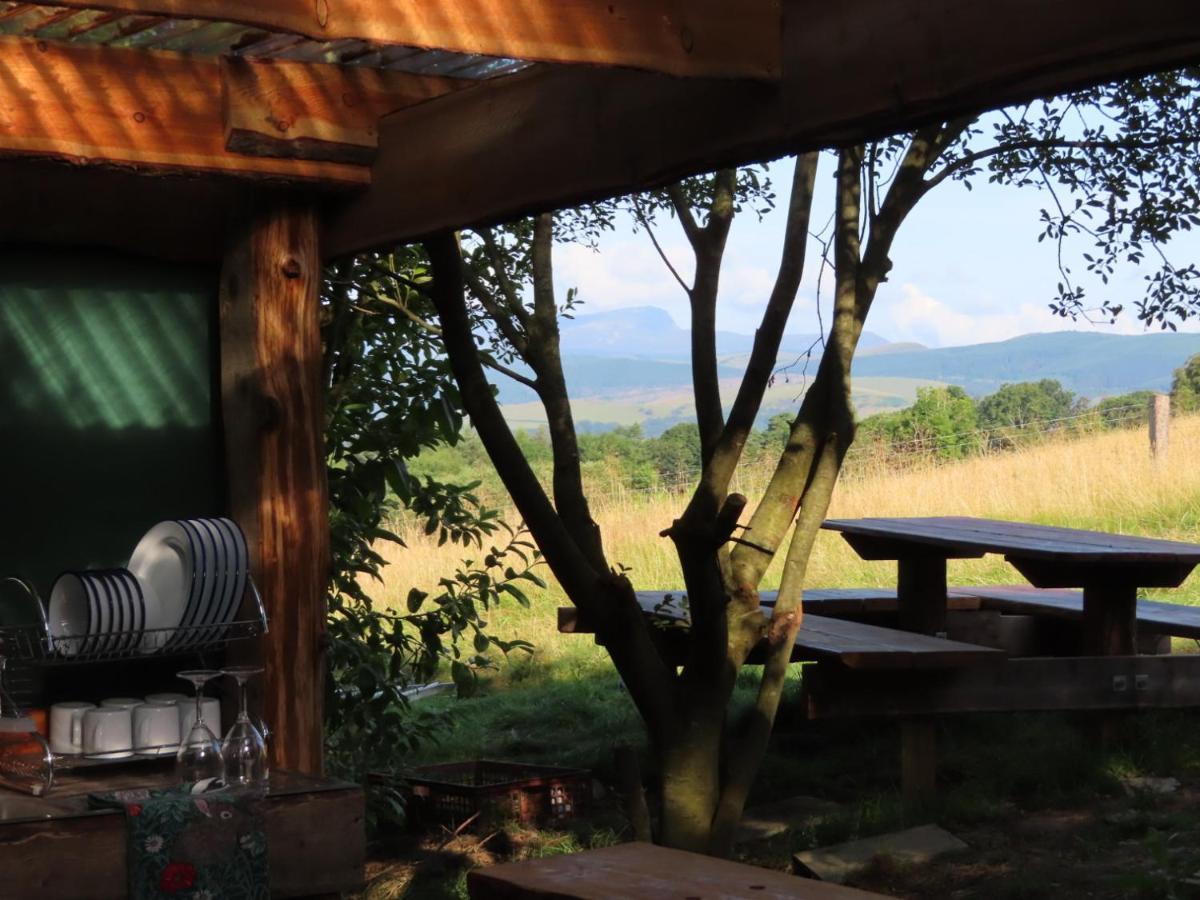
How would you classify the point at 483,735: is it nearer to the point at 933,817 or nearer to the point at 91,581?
the point at 933,817

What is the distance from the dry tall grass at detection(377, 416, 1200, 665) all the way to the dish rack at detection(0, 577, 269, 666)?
260 inches

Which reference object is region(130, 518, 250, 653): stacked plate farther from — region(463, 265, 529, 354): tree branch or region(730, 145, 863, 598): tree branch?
region(730, 145, 863, 598): tree branch

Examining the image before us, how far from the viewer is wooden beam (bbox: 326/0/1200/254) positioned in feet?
7.17

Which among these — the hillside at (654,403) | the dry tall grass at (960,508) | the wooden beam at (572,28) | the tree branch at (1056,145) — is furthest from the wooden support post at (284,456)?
the hillside at (654,403)

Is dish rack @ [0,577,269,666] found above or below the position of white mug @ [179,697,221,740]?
above

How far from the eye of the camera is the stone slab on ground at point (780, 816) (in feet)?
17.7

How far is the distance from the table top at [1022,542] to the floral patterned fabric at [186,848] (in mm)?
3622

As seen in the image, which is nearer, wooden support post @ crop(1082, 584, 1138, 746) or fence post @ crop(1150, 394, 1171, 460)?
wooden support post @ crop(1082, 584, 1138, 746)

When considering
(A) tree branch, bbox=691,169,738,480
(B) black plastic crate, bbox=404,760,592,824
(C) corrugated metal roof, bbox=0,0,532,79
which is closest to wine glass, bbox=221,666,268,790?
(C) corrugated metal roof, bbox=0,0,532,79

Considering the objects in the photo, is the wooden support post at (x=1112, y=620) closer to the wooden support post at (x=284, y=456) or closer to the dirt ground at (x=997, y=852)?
the dirt ground at (x=997, y=852)

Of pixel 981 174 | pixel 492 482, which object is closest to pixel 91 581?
pixel 981 174

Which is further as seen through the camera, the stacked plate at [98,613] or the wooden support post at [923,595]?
the wooden support post at [923,595]

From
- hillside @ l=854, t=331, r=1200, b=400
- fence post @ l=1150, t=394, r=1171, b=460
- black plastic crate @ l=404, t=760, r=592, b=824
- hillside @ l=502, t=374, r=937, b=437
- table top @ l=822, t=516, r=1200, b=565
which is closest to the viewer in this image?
table top @ l=822, t=516, r=1200, b=565

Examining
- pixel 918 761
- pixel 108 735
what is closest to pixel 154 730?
pixel 108 735
